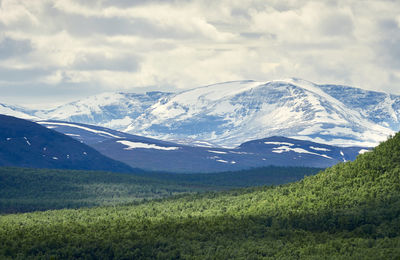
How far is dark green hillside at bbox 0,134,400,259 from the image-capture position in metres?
132

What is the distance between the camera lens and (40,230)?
154 metres

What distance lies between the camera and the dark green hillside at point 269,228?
131750 millimetres

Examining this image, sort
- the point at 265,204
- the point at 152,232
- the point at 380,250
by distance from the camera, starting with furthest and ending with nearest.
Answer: the point at 265,204
the point at 152,232
the point at 380,250

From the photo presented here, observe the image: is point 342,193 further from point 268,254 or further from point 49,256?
point 49,256

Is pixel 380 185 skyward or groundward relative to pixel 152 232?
skyward

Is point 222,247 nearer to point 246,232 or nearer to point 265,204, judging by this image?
point 246,232

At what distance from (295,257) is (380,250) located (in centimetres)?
1297

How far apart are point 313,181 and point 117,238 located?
6597 centimetres

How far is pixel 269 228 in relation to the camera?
503ft

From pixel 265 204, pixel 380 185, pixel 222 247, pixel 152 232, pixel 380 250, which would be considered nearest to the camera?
pixel 380 250

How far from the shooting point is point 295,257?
413 ft

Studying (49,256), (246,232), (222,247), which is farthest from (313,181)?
(49,256)

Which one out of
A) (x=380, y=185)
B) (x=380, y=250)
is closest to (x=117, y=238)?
(x=380, y=250)

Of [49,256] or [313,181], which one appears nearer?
[49,256]
